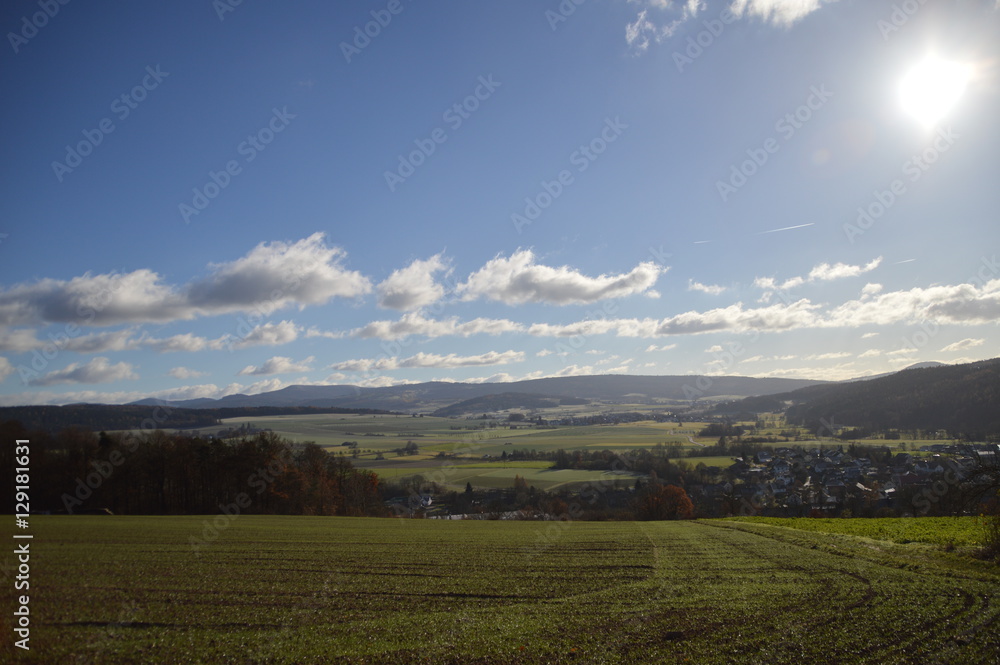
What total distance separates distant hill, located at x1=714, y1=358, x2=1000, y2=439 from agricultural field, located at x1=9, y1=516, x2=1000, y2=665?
3348 inches

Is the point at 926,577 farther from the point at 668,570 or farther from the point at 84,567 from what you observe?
the point at 84,567

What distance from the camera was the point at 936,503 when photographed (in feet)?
163

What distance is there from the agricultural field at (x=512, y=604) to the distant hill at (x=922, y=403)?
85.0 m

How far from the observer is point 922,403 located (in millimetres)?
103125

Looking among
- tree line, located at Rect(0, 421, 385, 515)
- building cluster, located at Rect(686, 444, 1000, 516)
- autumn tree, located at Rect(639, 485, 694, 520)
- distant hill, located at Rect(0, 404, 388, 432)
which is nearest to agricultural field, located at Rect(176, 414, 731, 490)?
distant hill, located at Rect(0, 404, 388, 432)

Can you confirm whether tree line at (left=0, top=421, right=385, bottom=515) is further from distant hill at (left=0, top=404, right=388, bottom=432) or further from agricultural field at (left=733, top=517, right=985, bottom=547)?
agricultural field at (left=733, top=517, right=985, bottom=547)

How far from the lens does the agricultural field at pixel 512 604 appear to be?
1211cm

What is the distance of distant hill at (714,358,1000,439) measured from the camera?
280 ft

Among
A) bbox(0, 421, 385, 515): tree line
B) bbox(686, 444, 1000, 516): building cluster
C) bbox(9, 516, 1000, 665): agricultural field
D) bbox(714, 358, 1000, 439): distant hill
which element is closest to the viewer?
bbox(9, 516, 1000, 665): agricultural field

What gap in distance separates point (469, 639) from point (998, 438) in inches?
3921

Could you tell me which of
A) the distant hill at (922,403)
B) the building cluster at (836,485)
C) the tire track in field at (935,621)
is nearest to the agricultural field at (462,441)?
the building cluster at (836,485)

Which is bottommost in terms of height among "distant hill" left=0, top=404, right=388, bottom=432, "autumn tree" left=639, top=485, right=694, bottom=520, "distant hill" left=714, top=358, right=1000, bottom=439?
"autumn tree" left=639, top=485, right=694, bottom=520

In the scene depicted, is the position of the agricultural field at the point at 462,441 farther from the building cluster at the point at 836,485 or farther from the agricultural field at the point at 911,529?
the agricultural field at the point at 911,529

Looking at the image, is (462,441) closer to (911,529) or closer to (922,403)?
(922,403)
